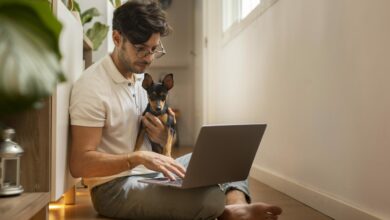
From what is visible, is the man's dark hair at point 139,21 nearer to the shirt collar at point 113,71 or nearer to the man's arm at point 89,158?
the shirt collar at point 113,71

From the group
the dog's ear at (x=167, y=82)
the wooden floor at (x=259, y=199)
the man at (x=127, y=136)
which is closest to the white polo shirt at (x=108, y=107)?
the man at (x=127, y=136)

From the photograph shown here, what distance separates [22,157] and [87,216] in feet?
1.98

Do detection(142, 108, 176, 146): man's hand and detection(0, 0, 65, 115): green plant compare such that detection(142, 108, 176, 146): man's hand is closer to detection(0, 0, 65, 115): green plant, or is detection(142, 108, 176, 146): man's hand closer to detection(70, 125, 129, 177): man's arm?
detection(70, 125, 129, 177): man's arm

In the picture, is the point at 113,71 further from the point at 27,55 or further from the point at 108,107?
the point at 27,55

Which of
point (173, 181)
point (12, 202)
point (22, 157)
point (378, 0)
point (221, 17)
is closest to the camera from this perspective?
point (12, 202)

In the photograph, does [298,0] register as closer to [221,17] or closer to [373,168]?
[373,168]

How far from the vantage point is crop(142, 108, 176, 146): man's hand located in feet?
5.07

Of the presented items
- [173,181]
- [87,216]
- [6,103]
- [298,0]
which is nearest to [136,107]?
[173,181]

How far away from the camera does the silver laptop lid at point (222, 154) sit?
4.51 feet

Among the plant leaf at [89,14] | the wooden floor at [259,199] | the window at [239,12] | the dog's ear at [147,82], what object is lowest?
the wooden floor at [259,199]

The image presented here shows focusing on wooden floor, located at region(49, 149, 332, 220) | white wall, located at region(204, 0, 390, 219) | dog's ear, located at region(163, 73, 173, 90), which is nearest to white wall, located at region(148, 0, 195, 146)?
white wall, located at region(204, 0, 390, 219)

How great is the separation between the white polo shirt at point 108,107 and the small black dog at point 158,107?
3 cm

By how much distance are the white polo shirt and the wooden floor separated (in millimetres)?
219

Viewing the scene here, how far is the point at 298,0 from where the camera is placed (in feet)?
6.93
